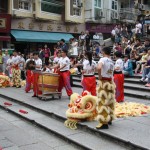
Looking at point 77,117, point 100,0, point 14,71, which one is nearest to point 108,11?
point 100,0

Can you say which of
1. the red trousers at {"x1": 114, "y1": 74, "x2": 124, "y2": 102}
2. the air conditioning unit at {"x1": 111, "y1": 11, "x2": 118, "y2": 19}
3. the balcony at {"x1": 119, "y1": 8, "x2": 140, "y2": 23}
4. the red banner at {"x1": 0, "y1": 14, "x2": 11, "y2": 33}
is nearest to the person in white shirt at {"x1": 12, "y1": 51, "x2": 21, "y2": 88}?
the red trousers at {"x1": 114, "y1": 74, "x2": 124, "y2": 102}

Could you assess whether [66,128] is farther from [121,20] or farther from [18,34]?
[121,20]

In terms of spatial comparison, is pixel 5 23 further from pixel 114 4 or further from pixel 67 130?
pixel 67 130

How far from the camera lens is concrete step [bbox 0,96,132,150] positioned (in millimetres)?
6768

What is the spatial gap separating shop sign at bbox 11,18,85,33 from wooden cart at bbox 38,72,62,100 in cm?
1552

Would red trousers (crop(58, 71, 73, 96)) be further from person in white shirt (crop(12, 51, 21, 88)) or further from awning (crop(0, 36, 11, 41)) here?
awning (crop(0, 36, 11, 41))

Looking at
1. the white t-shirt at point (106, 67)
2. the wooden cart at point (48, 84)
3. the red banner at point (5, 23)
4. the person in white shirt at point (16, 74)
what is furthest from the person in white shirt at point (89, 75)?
the red banner at point (5, 23)

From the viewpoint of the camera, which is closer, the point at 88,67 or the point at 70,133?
the point at 70,133

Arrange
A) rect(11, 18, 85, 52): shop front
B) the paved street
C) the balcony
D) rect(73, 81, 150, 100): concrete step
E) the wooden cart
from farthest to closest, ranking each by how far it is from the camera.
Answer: the balcony → rect(11, 18, 85, 52): shop front → the wooden cart → rect(73, 81, 150, 100): concrete step → the paved street

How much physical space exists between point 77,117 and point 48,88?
3.77m

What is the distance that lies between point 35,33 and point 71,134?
68.4 ft

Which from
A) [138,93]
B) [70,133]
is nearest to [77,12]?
[138,93]

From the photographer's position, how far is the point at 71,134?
7.62m

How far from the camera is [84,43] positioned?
888 inches
